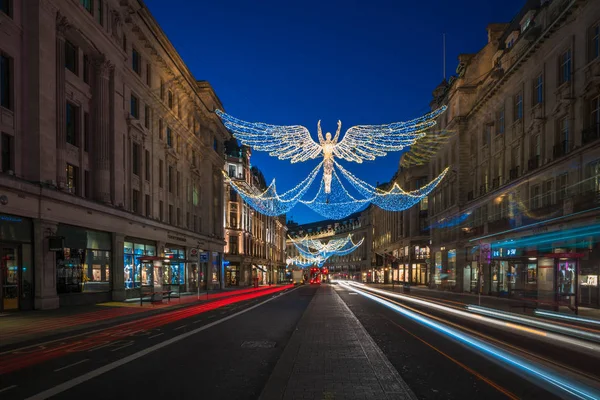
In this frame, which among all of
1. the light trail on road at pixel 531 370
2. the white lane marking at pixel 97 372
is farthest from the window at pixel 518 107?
the white lane marking at pixel 97 372

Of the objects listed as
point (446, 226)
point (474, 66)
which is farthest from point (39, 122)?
point (446, 226)

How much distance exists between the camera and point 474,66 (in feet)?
160

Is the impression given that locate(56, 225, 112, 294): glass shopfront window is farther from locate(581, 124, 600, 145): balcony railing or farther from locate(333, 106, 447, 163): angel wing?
locate(581, 124, 600, 145): balcony railing

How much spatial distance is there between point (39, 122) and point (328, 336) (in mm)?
16658

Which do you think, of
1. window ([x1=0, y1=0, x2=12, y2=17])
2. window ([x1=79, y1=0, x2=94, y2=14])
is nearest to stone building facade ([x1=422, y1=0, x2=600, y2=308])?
window ([x1=79, y1=0, x2=94, y2=14])

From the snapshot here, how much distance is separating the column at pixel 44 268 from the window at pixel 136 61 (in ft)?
49.7

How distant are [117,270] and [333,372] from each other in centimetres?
2415

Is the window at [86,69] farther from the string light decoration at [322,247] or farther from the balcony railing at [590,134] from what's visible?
the string light decoration at [322,247]

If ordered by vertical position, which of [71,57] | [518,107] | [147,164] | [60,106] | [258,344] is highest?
[71,57]

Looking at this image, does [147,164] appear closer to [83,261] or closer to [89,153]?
[89,153]

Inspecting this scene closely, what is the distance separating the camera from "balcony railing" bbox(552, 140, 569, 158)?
95.9ft

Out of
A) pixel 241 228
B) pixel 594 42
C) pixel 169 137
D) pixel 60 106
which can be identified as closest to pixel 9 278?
pixel 60 106

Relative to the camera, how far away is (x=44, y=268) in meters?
22.7

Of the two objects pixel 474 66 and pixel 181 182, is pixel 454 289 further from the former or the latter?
pixel 181 182
